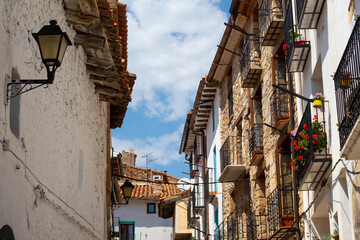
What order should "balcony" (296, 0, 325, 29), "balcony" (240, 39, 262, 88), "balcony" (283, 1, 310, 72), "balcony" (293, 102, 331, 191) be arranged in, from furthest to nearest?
"balcony" (240, 39, 262, 88) → "balcony" (283, 1, 310, 72) → "balcony" (296, 0, 325, 29) → "balcony" (293, 102, 331, 191)

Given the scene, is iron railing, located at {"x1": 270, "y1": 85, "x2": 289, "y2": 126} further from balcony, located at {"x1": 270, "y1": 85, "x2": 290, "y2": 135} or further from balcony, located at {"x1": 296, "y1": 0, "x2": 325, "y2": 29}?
balcony, located at {"x1": 296, "y1": 0, "x2": 325, "y2": 29}

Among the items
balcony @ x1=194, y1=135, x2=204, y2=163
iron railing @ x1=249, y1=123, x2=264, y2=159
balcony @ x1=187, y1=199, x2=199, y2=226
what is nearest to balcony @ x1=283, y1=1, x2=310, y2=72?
iron railing @ x1=249, y1=123, x2=264, y2=159

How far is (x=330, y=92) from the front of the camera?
10.8 meters

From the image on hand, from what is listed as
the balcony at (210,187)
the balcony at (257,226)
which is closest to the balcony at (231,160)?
the balcony at (257,226)

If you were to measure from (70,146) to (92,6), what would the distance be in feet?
7.94

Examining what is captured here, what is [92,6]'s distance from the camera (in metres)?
11.3

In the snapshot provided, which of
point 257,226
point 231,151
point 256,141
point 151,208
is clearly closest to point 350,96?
point 256,141

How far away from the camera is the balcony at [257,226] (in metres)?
17.2

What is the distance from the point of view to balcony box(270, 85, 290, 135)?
48.3 feet

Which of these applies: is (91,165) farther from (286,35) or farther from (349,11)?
(349,11)

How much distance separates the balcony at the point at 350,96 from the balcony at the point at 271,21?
6.40 metres

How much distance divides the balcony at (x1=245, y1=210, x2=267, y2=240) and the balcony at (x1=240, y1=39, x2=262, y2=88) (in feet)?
11.0

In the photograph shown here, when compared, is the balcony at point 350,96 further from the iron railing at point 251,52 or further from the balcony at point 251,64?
the iron railing at point 251,52

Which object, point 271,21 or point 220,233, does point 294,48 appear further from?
point 220,233
